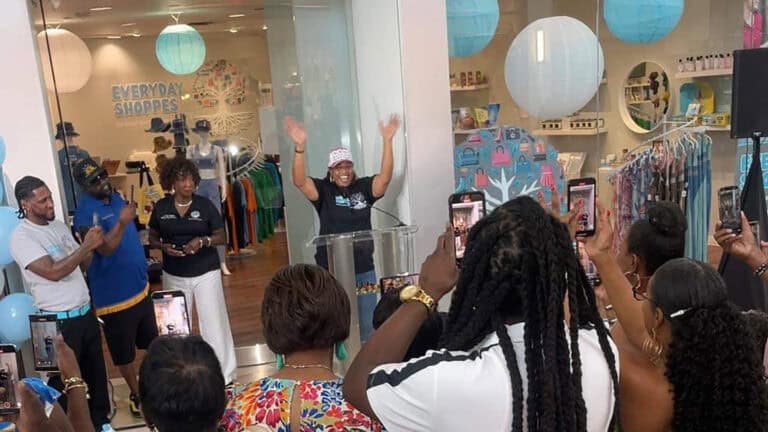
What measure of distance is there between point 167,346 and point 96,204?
230 cm

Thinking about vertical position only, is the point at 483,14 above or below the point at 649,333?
above

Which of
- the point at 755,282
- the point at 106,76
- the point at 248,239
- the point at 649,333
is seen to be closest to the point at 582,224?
the point at 755,282

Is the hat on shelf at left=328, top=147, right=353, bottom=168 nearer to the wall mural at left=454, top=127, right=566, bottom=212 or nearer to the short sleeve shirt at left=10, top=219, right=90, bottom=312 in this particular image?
the wall mural at left=454, top=127, right=566, bottom=212

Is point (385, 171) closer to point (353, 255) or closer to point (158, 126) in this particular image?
point (353, 255)

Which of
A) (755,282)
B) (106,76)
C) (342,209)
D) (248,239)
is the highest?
(106,76)

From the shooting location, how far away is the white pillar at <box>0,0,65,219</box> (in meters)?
3.19

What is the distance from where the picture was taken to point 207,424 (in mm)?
1272

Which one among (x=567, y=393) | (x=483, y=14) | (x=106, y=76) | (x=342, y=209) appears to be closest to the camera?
(x=567, y=393)

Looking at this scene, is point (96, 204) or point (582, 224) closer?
point (582, 224)

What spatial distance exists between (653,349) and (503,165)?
8.41ft

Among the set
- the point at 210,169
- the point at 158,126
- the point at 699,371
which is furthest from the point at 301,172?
the point at 158,126

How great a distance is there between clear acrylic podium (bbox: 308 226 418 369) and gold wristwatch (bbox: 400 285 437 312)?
1478mm

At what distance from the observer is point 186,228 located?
140 inches

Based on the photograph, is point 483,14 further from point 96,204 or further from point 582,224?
point 96,204
